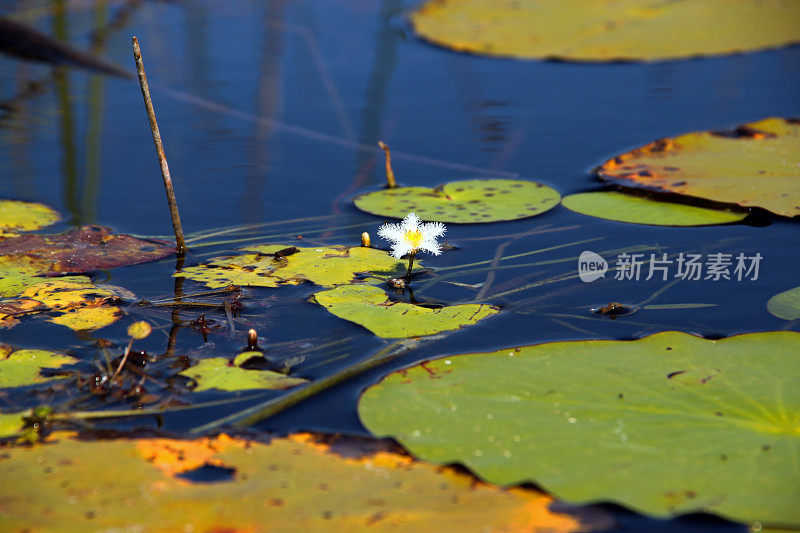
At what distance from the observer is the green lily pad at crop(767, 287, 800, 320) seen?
1.99 m

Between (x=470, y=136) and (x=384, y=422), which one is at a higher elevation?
(x=470, y=136)

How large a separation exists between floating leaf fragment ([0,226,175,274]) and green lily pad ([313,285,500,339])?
680 millimetres

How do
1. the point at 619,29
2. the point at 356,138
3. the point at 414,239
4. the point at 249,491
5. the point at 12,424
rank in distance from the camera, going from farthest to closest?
the point at 619,29, the point at 356,138, the point at 414,239, the point at 12,424, the point at 249,491

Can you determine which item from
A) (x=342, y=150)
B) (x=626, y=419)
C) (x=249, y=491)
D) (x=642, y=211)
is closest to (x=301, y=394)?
(x=249, y=491)

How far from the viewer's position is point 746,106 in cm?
396

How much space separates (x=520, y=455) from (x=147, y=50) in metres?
4.79

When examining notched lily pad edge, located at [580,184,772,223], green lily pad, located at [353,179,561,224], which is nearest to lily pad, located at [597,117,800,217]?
notched lily pad edge, located at [580,184,772,223]

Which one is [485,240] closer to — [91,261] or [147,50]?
[91,261]

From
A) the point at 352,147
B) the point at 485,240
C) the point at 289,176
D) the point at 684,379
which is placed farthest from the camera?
the point at 352,147

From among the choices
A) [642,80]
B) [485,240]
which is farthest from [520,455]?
[642,80]

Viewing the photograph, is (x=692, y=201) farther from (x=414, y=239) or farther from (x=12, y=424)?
(x=12, y=424)

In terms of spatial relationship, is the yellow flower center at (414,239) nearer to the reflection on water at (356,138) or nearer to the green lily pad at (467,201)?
the reflection on water at (356,138)

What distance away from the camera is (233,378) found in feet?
5.58

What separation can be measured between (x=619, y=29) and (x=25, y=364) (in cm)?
462
